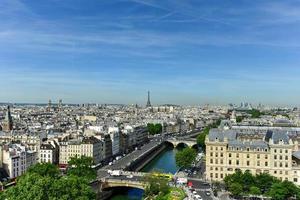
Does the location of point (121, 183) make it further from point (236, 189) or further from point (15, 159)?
point (236, 189)

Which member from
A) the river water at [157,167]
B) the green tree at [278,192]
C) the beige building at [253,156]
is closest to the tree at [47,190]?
the river water at [157,167]

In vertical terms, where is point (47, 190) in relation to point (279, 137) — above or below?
below

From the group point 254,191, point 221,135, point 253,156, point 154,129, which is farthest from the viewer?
point 154,129

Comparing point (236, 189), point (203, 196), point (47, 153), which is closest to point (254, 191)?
point (236, 189)

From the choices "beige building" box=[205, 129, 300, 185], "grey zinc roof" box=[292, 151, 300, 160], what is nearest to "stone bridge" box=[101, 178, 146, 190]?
"beige building" box=[205, 129, 300, 185]

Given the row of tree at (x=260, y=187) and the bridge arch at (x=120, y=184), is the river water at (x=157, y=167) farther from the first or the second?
the row of tree at (x=260, y=187)

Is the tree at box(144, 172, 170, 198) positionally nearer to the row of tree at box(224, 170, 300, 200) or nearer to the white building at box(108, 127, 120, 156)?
the row of tree at box(224, 170, 300, 200)
